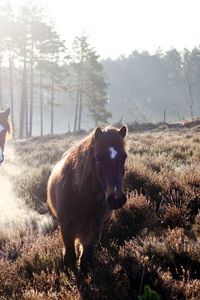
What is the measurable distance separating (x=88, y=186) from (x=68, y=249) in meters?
1.00

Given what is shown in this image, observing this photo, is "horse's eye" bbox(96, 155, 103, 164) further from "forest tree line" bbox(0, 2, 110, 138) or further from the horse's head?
"forest tree line" bbox(0, 2, 110, 138)

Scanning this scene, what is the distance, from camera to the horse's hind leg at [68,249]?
5.60 metres

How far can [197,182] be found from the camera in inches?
325

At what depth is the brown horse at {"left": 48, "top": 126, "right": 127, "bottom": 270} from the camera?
4867 millimetres

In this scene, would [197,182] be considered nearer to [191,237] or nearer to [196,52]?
[191,237]

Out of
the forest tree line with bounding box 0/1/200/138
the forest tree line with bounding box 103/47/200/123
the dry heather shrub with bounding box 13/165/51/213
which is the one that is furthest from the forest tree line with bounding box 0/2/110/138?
the forest tree line with bounding box 103/47/200/123

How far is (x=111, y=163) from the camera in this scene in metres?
4.79

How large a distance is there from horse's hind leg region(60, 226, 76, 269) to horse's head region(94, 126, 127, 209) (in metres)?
1.08

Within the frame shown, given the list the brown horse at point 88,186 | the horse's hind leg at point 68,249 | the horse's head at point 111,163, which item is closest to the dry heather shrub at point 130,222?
the horse's hind leg at point 68,249

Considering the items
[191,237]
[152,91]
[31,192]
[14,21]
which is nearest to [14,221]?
[31,192]

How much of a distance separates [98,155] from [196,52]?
10184 centimetres

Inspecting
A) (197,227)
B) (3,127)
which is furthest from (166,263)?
(3,127)

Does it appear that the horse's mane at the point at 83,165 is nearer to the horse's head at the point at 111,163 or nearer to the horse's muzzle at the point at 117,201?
the horse's head at the point at 111,163

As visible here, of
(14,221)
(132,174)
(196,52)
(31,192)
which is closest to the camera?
(14,221)
